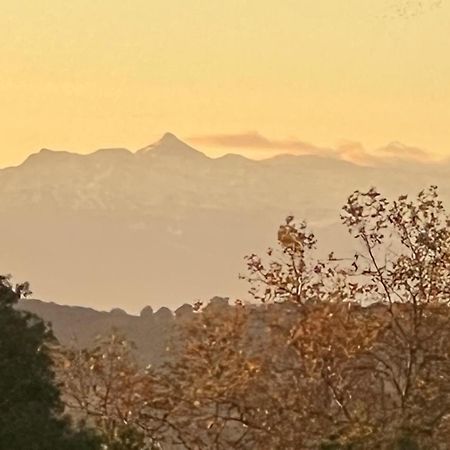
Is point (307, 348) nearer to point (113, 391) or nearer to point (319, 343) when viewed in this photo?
point (319, 343)

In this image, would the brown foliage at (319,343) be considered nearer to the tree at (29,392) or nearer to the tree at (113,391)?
the tree at (113,391)

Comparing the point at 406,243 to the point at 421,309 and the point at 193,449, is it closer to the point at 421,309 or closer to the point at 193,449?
the point at 421,309

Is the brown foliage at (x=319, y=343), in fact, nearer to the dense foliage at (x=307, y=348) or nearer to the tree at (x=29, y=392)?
the dense foliage at (x=307, y=348)

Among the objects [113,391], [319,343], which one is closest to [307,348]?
[319,343]

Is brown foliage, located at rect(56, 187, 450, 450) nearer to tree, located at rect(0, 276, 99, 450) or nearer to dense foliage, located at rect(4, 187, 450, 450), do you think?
dense foliage, located at rect(4, 187, 450, 450)

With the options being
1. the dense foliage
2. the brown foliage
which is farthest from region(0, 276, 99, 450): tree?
the brown foliage

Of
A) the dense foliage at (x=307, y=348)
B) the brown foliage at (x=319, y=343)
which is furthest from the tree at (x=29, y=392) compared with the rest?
the brown foliage at (x=319, y=343)

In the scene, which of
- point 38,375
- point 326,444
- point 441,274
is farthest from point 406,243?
point 38,375

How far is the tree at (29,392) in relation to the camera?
3753 centimetres

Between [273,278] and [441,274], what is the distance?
4518mm

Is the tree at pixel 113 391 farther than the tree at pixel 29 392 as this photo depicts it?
Yes

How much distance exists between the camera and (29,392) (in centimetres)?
3975

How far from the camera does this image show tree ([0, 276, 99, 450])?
37.5 meters

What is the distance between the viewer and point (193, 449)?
1593 inches
